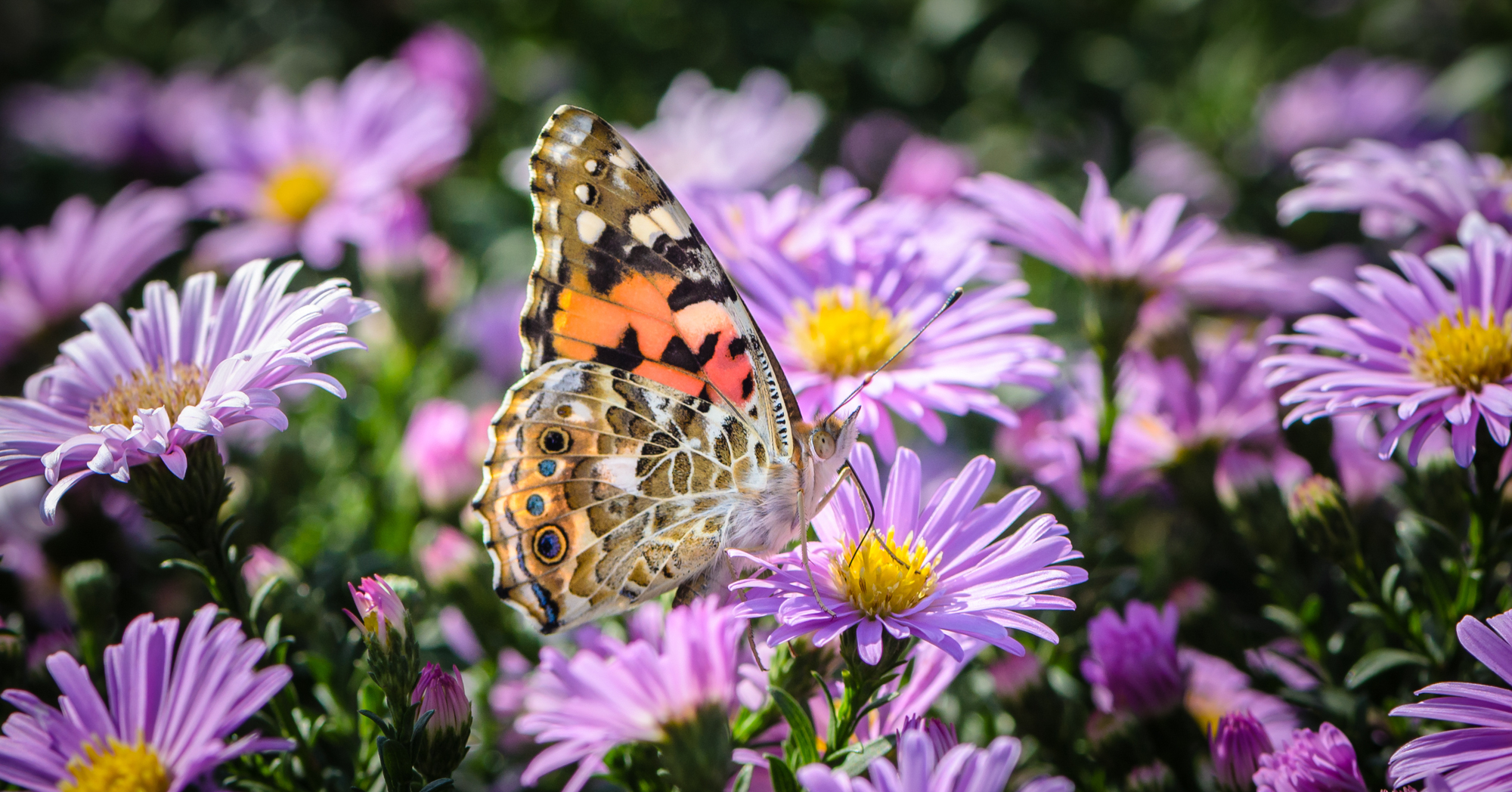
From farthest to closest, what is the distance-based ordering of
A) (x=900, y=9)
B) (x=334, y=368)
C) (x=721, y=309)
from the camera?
(x=900, y=9), (x=334, y=368), (x=721, y=309)

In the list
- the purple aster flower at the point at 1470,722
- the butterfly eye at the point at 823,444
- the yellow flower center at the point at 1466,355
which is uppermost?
the butterfly eye at the point at 823,444

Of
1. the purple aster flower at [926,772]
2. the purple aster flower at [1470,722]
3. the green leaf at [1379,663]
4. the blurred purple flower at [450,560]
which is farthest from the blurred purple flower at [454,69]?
the purple aster flower at [1470,722]

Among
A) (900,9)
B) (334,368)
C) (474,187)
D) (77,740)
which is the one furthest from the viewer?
(900,9)

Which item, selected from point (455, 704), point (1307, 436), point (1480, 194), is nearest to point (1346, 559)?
point (1307, 436)

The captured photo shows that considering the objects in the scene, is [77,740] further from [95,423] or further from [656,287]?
[656,287]

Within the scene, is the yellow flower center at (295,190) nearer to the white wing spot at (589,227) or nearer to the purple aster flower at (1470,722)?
the white wing spot at (589,227)

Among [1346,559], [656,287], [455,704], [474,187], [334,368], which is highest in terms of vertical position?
[474,187]
